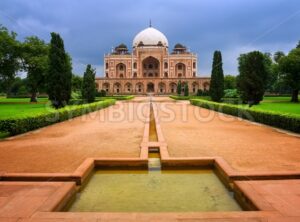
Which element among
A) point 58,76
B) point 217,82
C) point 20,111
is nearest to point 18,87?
point 20,111

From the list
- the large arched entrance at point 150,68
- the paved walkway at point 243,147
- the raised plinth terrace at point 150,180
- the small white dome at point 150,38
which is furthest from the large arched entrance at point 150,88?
the raised plinth terrace at point 150,180

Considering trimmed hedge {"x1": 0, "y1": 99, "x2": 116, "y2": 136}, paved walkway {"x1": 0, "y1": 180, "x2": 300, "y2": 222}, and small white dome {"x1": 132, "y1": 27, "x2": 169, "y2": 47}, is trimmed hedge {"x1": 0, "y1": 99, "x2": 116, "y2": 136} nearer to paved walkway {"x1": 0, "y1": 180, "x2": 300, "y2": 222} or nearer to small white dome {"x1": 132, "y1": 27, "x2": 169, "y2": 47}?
paved walkway {"x1": 0, "y1": 180, "x2": 300, "y2": 222}

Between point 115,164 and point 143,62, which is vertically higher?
point 143,62

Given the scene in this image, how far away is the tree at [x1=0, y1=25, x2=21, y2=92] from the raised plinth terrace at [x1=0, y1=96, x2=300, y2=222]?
72.1 ft

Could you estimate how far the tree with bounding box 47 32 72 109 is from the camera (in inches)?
658

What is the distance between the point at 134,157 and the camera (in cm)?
576

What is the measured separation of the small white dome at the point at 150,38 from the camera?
6081cm

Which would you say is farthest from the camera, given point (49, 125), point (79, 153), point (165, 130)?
point (49, 125)

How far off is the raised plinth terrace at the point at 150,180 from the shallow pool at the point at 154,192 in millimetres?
12

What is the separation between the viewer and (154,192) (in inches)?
163

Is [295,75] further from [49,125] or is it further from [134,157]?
[134,157]

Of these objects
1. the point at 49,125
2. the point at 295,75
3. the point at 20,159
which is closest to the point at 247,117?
the point at 49,125

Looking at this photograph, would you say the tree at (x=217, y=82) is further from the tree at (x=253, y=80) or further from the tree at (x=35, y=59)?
the tree at (x=35, y=59)

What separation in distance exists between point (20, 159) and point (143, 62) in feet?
189
